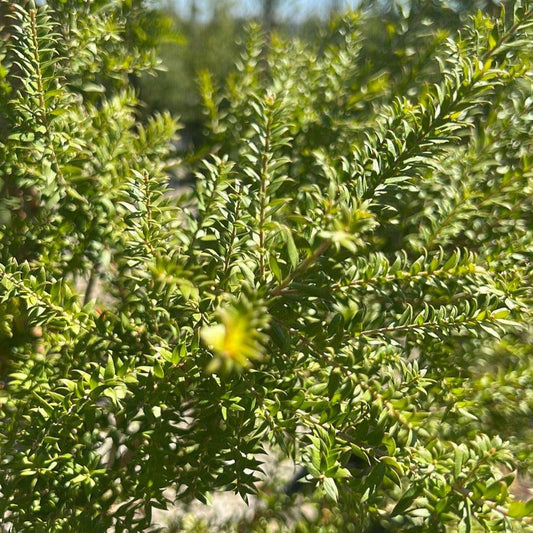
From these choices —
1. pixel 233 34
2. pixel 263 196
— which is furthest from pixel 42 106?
pixel 233 34

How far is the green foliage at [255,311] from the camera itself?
0.83 metres

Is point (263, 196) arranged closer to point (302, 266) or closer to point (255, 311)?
point (302, 266)

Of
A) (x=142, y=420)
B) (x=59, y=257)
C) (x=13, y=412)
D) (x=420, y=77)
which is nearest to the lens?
(x=142, y=420)

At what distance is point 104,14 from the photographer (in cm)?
139

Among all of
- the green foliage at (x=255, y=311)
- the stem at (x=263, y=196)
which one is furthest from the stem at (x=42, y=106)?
the stem at (x=263, y=196)

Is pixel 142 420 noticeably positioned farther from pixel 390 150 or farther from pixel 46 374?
pixel 390 150

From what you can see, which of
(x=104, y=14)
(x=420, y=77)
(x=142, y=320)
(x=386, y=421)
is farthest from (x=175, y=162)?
(x=386, y=421)

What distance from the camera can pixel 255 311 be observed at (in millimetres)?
591

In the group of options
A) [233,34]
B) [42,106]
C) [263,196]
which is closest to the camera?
[263,196]

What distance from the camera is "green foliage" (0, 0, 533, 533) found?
0.83 m

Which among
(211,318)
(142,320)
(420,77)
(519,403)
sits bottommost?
(519,403)

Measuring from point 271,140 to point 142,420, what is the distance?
0.57 metres

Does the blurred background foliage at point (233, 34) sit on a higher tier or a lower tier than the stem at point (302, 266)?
higher

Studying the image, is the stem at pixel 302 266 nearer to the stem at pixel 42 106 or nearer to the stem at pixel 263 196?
the stem at pixel 263 196
